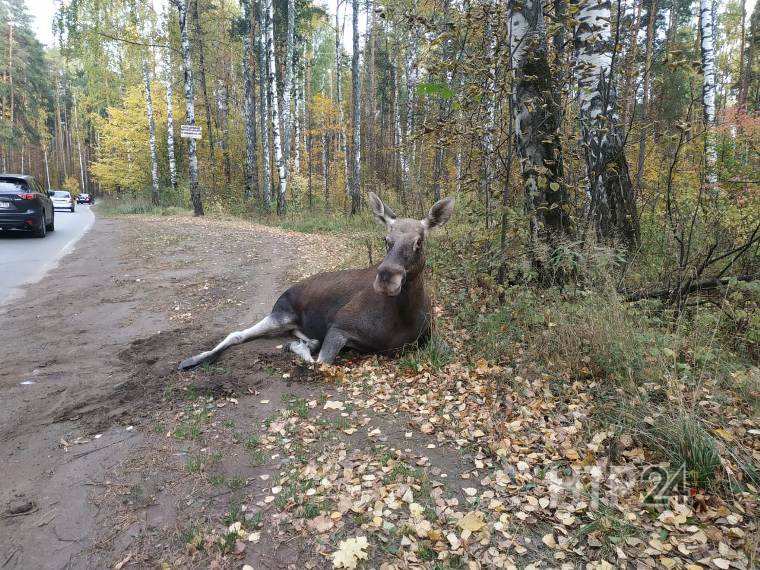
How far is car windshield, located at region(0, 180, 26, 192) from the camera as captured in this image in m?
15.7

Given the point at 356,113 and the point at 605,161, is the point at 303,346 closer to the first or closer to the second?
the point at 605,161

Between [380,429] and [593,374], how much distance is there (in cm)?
216

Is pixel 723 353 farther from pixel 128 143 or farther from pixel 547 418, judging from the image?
pixel 128 143

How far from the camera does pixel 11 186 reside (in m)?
15.9

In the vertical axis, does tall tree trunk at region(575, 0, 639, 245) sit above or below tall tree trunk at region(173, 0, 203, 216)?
below

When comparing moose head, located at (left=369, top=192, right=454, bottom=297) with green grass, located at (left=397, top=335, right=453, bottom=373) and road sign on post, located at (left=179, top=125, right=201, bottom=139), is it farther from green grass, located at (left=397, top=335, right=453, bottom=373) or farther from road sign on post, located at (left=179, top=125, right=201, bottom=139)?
road sign on post, located at (left=179, top=125, right=201, bottom=139)

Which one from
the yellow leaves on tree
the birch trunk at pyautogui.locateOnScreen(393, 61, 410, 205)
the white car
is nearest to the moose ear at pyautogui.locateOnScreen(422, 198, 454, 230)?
the birch trunk at pyautogui.locateOnScreen(393, 61, 410, 205)

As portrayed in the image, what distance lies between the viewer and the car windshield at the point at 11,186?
15726 mm

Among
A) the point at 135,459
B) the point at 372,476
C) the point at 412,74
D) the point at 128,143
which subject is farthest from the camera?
the point at 128,143

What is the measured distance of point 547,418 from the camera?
398 cm

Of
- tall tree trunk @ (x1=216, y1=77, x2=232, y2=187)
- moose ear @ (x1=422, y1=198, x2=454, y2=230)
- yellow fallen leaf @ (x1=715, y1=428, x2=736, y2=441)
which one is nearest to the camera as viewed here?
yellow fallen leaf @ (x1=715, y1=428, x2=736, y2=441)

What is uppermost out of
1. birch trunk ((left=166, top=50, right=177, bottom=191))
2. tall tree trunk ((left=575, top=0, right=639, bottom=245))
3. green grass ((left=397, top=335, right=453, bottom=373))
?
birch trunk ((left=166, top=50, right=177, bottom=191))

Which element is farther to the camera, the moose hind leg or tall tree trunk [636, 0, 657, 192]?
tall tree trunk [636, 0, 657, 192]

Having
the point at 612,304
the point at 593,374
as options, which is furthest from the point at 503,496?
the point at 612,304
